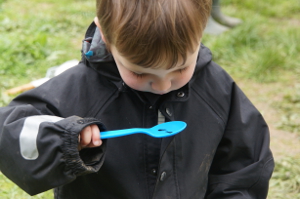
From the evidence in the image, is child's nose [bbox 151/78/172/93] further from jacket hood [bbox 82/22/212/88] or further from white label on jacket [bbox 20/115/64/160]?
white label on jacket [bbox 20/115/64/160]

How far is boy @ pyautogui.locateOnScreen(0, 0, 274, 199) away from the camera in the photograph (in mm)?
1176

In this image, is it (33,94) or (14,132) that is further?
(33,94)

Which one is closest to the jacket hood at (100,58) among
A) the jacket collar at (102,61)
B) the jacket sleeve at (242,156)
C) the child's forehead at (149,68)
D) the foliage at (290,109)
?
the jacket collar at (102,61)

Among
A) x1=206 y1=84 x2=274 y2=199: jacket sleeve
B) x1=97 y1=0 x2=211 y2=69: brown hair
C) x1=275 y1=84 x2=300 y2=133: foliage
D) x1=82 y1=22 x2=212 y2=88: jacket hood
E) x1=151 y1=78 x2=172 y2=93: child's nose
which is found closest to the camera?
x1=97 y1=0 x2=211 y2=69: brown hair

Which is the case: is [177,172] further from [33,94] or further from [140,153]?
[33,94]

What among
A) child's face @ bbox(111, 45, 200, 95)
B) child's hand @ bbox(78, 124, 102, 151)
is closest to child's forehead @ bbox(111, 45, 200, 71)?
child's face @ bbox(111, 45, 200, 95)

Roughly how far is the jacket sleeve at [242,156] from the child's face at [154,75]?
0.36 m

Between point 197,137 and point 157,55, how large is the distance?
48 centimetres

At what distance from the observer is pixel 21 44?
10.6 feet

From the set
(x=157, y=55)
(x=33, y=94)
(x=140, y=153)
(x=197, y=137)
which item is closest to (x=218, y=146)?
(x=197, y=137)

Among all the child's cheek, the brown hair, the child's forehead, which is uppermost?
the brown hair

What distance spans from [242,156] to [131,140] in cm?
45

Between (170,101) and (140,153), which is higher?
(170,101)

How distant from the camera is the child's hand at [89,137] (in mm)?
1221
